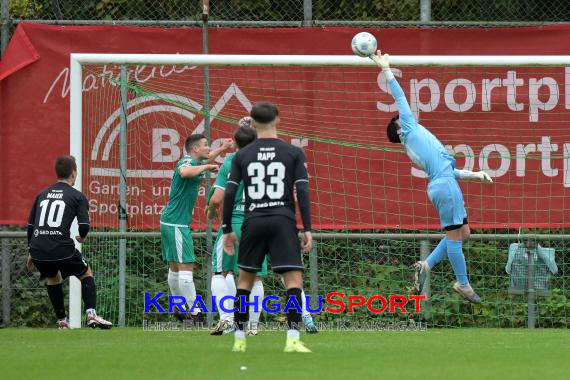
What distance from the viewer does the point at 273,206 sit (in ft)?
27.8

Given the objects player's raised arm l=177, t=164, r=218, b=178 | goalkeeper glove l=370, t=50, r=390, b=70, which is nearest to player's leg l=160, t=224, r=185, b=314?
player's raised arm l=177, t=164, r=218, b=178

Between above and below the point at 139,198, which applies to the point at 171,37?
above

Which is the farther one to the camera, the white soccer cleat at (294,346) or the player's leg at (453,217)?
the player's leg at (453,217)

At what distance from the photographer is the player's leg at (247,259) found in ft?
27.8

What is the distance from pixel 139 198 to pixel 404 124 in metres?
3.98

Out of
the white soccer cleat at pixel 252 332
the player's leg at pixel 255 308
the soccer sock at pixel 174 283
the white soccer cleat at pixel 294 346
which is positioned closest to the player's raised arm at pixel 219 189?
the player's leg at pixel 255 308

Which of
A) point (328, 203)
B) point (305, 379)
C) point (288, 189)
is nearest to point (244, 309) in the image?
point (288, 189)

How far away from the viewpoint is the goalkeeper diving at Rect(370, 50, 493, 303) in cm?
1123

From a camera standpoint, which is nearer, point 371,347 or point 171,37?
point 371,347

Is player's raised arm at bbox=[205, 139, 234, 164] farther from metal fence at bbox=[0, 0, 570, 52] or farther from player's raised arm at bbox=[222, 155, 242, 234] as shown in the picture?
player's raised arm at bbox=[222, 155, 242, 234]

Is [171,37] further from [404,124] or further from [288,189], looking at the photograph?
[288,189]

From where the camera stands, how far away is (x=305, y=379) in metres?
6.93

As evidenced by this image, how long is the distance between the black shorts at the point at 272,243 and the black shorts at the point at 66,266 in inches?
148
